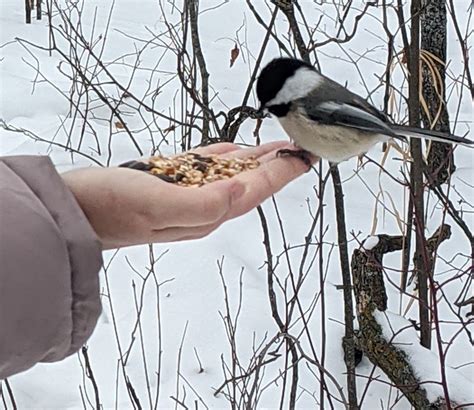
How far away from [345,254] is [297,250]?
2.21 feet

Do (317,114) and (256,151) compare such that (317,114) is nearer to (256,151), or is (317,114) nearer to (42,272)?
(256,151)

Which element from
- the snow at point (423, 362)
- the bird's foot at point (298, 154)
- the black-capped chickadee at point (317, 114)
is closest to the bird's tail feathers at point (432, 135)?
the black-capped chickadee at point (317, 114)

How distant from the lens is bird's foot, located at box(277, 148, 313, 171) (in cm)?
134

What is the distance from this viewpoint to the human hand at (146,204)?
0.90 metres

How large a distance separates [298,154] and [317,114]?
4.8 inches

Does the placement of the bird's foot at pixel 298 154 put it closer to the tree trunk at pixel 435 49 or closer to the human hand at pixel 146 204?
the human hand at pixel 146 204

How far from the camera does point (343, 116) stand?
1479mm

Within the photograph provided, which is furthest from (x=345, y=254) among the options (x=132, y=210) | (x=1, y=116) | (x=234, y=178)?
(x=1, y=116)

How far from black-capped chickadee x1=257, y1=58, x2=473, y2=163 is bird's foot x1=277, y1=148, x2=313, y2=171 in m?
0.04

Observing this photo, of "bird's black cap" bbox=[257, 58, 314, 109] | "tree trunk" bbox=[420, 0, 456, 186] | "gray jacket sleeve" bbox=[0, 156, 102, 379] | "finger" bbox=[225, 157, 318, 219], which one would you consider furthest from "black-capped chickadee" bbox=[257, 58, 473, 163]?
"tree trunk" bbox=[420, 0, 456, 186]

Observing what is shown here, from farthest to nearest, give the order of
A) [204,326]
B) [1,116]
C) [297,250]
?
[1,116]
[297,250]
[204,326]

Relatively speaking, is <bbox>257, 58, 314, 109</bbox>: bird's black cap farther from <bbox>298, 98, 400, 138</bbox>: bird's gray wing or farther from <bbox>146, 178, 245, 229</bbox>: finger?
<bbox>146, 178, 245, 229</bbox>: finger

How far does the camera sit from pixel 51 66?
3754mm

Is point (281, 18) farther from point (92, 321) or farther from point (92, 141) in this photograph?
point (92, 321)
